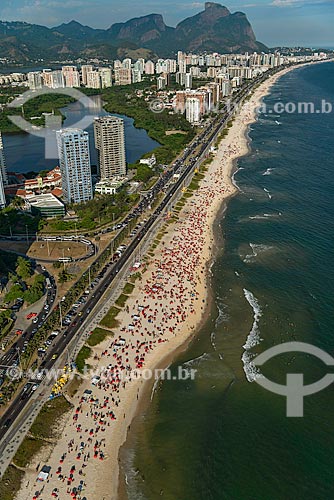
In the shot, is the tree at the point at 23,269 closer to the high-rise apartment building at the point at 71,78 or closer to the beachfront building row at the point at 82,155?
the beachfront building row at the point at 82,155

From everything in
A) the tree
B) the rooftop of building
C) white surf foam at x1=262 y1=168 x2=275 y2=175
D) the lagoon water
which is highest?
the rooftop of building

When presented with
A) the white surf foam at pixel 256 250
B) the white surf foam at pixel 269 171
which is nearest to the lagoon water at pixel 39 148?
the white surf foam at pixel 269 171

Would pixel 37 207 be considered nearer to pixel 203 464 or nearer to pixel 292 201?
pixel 292 201

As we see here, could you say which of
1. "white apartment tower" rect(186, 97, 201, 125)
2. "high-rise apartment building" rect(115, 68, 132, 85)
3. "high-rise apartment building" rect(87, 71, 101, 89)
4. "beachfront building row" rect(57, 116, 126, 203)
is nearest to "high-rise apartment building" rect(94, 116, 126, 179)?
"beachfront building row" rect(57, 116, 126, 203)

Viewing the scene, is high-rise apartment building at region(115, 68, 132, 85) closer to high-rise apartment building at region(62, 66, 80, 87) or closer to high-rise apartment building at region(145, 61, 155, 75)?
high-rise apartment building at region(62, 66, 80, 87)

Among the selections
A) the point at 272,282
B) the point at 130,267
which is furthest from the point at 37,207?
the point at 272,282

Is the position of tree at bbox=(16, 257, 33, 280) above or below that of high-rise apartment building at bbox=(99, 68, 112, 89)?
below
